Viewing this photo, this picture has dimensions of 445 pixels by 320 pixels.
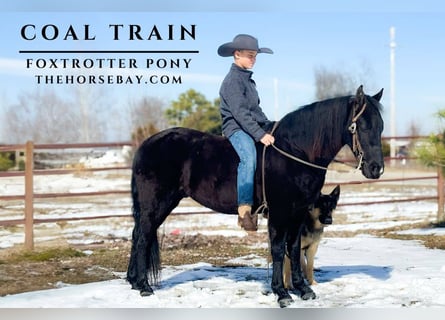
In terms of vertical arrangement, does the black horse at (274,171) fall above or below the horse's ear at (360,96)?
below

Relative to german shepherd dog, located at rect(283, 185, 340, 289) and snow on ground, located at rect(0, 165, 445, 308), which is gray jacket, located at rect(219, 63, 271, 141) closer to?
german shepherd dog, located at rect(283, 185, 340, 289)

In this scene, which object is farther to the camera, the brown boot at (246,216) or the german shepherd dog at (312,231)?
the german shepherd dog at (312,231)

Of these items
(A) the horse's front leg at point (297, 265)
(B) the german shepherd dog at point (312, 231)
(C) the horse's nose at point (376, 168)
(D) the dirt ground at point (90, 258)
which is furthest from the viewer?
(D) the dirt ground at point (90, 258)

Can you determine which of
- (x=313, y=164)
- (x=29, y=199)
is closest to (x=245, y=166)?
(x=313, y=164)

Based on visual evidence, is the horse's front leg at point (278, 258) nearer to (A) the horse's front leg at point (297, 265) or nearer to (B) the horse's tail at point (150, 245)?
(A) the horse's front leg at point (297, 265)

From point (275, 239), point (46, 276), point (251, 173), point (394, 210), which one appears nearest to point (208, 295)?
point (275, 239)

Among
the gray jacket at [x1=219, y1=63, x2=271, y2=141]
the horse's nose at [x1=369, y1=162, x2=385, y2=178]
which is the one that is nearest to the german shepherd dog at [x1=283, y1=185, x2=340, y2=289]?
the horse's nose at [x1=369, y1=162, x2=385, y2=178]

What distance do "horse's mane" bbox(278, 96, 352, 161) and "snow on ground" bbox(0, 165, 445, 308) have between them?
1151 millimetres

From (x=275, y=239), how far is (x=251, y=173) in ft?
1.89

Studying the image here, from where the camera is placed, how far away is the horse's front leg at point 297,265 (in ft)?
15.7

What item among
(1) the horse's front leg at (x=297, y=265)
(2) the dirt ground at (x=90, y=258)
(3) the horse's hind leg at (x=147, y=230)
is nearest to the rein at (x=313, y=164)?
(1) the horse's front leg at (x=297, y=265)

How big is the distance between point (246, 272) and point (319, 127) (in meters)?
1.82

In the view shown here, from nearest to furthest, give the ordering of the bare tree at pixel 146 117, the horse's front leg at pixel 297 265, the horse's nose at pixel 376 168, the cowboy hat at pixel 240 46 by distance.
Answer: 1. the horse's nose at pixel 376 168
2. the cowboy hat at pixel 240 46
3. the horse's front leg at pixel 297 265
4. the bare tree at pixel 146 117

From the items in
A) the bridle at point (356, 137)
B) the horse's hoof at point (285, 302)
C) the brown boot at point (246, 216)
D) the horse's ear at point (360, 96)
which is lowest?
the horse's hoof at point (285, 302)
